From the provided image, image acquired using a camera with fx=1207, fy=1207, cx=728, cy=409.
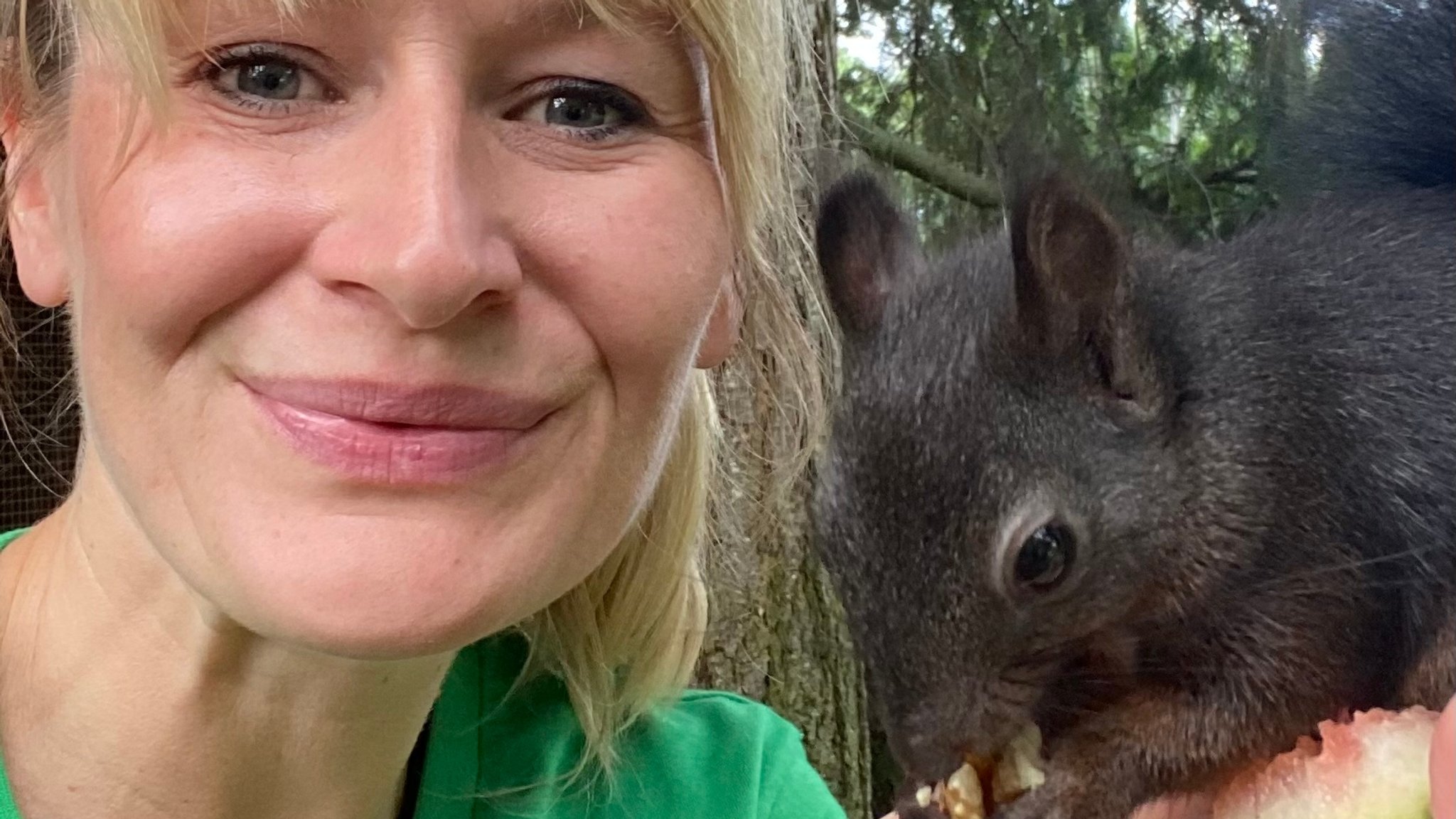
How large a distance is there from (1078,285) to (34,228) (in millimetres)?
571

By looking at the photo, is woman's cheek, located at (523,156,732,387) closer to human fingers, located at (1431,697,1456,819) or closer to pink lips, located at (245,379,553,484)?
pink lips, located at (245,379,553,484)

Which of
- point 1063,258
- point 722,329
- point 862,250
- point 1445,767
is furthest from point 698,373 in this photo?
point 1445,767

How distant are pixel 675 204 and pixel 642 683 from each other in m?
0.46

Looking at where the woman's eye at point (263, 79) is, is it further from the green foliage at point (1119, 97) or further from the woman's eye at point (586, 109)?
the green foliage at point (1119, 97)

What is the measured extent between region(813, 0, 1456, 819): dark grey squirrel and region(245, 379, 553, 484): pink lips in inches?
8.2

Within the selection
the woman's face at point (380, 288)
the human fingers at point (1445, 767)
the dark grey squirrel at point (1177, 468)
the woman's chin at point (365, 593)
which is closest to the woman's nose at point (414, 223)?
the woman's face at point (380, 288)

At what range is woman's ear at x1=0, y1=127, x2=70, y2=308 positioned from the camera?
2.18 feet

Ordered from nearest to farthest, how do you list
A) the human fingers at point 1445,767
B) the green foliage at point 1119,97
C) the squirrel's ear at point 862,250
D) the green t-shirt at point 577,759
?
the human fingers at point 1445,767 → the green foliage at point 1119,97 → the squirrel's ear at point 862,250 → the green t-shirt at point 577,759

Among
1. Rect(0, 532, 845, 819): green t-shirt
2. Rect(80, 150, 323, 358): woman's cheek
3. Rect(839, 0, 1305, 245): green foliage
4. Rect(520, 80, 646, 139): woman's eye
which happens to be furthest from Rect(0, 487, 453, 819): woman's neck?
Rect(839, 0, 1305, 245): green foliage

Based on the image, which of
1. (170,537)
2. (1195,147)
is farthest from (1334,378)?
(170,537)

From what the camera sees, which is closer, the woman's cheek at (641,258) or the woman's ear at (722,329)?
the woman's cheek at (641,258)

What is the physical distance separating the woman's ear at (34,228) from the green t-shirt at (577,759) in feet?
0.91

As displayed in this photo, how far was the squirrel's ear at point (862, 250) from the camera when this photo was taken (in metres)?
0.66

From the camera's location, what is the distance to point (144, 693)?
0.76m
